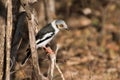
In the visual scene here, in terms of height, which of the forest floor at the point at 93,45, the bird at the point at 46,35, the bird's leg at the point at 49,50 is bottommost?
the forest floor at the point at 93,45

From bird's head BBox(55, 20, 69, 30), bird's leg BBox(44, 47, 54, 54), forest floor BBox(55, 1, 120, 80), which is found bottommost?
forest floor BBox(55, 1, 120, 80)

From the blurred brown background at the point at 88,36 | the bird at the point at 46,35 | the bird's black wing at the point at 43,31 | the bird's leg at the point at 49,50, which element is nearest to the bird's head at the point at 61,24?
the bird at the point at 46,35

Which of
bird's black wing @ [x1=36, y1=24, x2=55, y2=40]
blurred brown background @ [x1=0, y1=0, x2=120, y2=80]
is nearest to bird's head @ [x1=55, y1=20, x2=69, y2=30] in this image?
bird's black wing @ [x1=36, y1=24, x2=55, y2=40]

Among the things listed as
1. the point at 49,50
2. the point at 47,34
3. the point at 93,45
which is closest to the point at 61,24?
the point at 47,34

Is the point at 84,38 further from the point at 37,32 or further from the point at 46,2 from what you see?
the point at 37,32

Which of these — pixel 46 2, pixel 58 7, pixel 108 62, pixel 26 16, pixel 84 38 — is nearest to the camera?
pixel 26 16

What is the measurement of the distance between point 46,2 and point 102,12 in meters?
2.79

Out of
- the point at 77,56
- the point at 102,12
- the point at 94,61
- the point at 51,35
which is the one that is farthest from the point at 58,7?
the point at 51,35

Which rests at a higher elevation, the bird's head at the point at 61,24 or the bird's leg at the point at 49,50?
the bird's head at the point at 61,24

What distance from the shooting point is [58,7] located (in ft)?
43.1

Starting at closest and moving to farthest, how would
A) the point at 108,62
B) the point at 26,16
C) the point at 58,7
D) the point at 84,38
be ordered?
the point at 26,16 → the point at 108,62 → the point at 84,38 → the point at 58,7

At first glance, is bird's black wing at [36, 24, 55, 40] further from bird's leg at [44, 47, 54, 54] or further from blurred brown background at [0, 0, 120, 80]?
blurred brown background at [0, 0, 120, 80]

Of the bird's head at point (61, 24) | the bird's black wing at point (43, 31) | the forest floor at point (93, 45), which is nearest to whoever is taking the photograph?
the bird's black wing at point (43, 31)

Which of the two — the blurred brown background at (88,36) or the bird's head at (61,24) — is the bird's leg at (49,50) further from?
the blurred brown background at (88,36)
